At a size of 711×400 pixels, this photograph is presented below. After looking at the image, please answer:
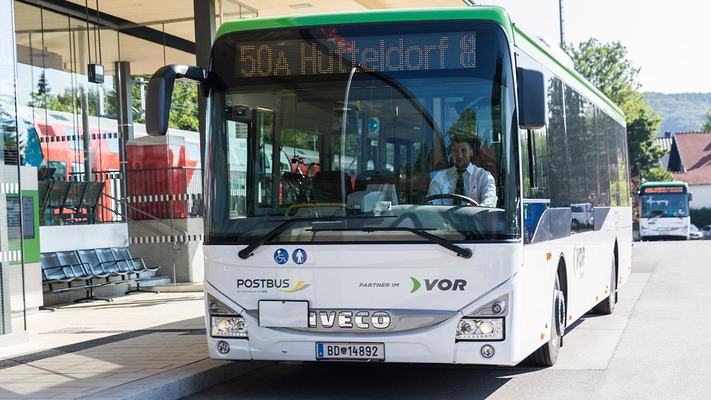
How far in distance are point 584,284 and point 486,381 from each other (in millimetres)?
3063

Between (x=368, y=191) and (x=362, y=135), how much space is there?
1.51 ft

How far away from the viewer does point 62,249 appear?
18.6 meters

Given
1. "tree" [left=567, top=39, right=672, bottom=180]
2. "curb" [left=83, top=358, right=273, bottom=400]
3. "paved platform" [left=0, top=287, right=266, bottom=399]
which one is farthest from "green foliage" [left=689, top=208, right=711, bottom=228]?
"curb" [left=83, top=358, right=273, bottom=400]

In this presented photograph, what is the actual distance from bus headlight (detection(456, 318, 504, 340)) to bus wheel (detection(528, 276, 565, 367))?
2141 mm

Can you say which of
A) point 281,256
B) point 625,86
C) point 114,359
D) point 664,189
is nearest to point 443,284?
point 281,256

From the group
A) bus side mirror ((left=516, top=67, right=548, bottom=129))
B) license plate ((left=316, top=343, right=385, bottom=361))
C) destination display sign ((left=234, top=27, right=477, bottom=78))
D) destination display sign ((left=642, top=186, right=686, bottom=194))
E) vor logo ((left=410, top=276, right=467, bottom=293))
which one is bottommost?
license plate ((left=316, top=343, right=385, bottom=361))

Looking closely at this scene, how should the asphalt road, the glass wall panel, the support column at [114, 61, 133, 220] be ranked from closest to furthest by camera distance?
the asphalt road → the glass wall panel → the support column at [114, 61, 133, 220]

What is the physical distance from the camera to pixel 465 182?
7.81 meters

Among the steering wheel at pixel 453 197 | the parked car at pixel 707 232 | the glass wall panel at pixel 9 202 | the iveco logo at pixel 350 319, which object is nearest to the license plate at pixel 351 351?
the iveco logo at pixel 350 319

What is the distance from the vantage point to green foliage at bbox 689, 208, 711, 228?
81625 millimetres

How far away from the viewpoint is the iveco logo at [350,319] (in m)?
7.91

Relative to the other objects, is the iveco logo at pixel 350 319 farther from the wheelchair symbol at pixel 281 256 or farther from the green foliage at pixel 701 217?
the green foliage at pixel 701 217

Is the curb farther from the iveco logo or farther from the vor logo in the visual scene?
the vor logo

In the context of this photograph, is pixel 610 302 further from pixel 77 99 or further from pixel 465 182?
pixel 77 99
